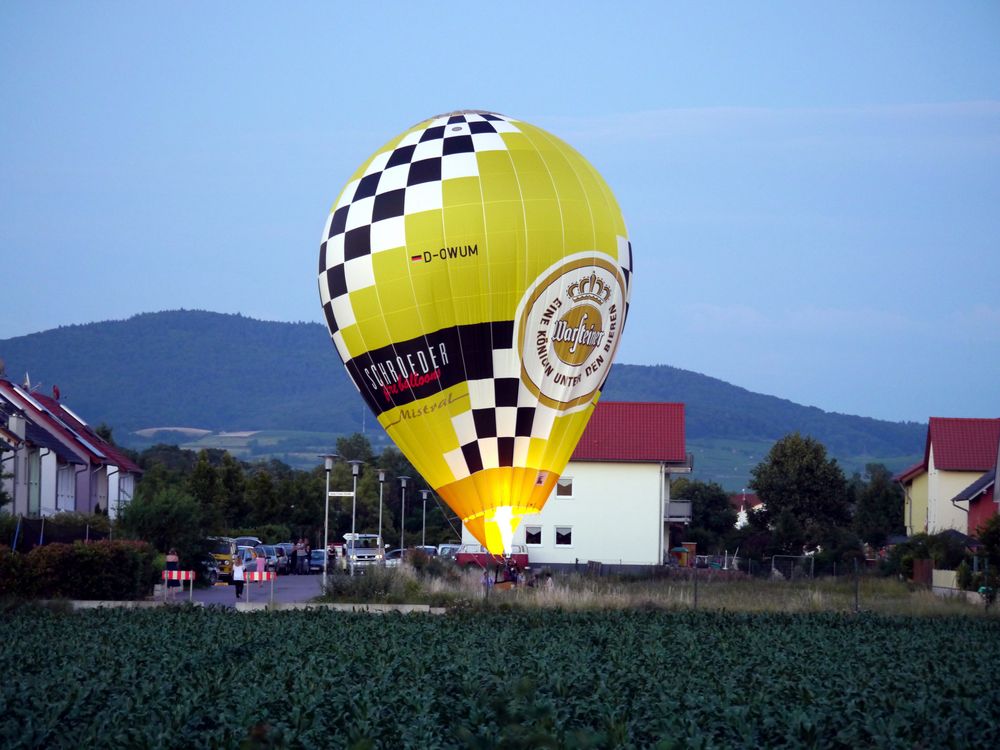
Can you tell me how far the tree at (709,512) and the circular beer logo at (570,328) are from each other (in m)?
74.3

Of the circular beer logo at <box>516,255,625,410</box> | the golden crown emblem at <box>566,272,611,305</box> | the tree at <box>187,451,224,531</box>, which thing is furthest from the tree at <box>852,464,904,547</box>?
the golden crown emblem at <box>566,272,611,305</box>

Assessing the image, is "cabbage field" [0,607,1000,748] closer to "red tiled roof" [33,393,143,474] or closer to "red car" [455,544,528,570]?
"red car" [455,544,528,570]

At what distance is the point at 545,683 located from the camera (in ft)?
53.1

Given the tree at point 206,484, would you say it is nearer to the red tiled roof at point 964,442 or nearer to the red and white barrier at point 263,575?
the red and white barrier at point 263,575

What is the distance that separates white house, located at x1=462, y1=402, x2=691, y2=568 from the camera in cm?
6038

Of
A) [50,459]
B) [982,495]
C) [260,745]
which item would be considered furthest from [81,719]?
[982,495]

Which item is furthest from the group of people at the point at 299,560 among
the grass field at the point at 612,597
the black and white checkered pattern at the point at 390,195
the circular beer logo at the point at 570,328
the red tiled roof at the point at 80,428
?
the circular beer logo at the point at 570,328

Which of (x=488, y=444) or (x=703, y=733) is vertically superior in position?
(x=488, y=444)

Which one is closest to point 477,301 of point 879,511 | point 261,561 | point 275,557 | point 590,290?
point 590,290

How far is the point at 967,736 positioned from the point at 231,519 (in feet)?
230

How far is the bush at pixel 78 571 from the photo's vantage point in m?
31.5

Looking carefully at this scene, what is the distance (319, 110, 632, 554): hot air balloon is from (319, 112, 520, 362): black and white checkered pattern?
0.04m

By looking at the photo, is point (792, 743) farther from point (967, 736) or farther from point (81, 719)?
point (81, 719)

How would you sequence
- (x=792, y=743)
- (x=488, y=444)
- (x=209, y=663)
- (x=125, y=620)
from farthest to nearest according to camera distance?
(x=488, y=444), (x=125, y=620), (x=209, y=663), (x=792, y=743)
